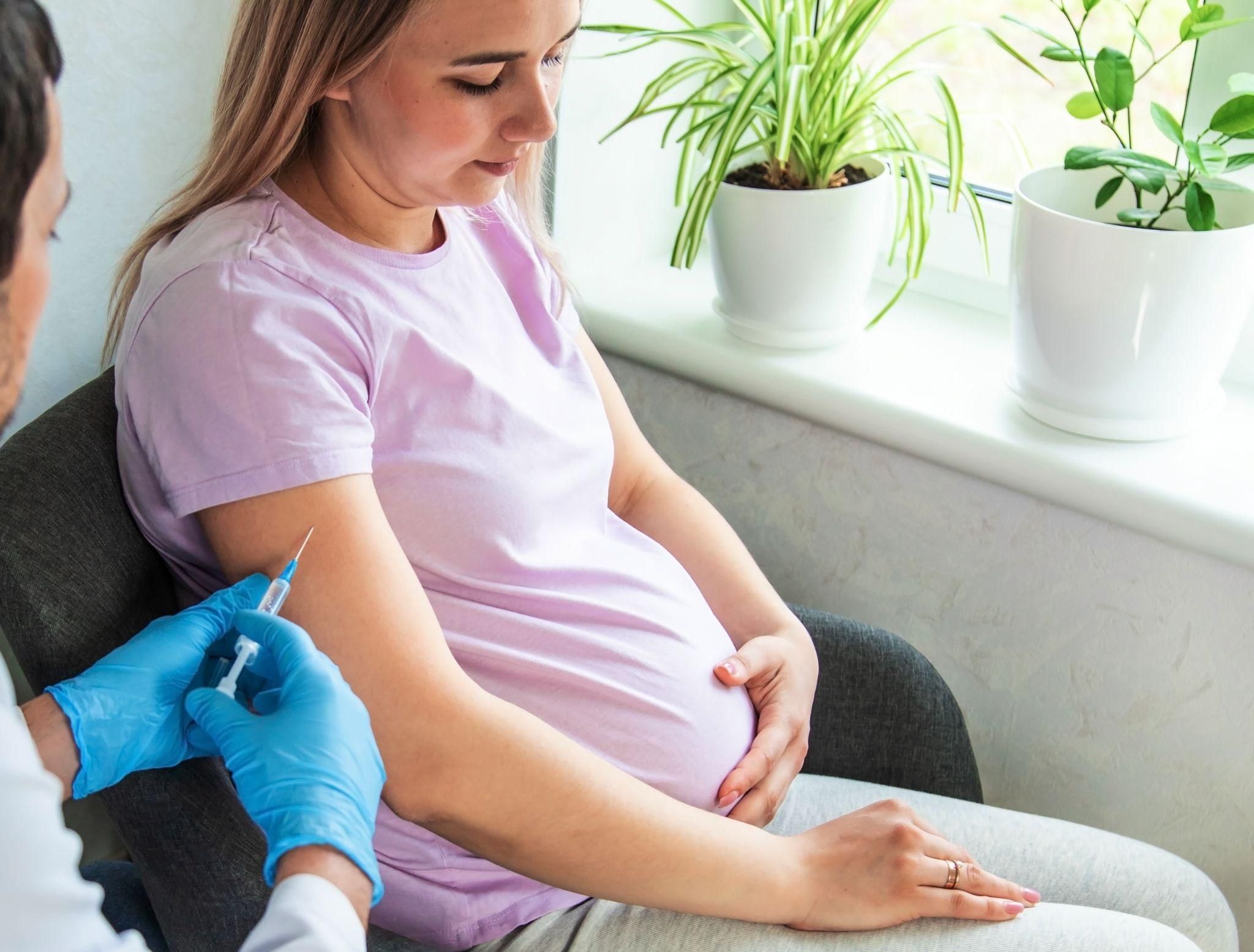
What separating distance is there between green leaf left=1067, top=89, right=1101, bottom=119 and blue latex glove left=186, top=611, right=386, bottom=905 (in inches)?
38.4

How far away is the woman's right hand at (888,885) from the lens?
1.03 meters

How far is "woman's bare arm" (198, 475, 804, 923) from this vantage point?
2.85 ft

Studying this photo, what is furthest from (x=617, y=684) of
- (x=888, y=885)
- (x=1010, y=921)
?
(x=1010, y=921)

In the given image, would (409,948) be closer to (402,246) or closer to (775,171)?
(402,246)

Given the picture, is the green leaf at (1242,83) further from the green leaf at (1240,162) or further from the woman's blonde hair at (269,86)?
the woman's blonde hair at (269,86)

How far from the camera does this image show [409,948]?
1.00 metres

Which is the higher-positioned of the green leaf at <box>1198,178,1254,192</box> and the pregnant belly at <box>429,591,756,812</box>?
the green leaf at <box>1198,178,1254,192</box>

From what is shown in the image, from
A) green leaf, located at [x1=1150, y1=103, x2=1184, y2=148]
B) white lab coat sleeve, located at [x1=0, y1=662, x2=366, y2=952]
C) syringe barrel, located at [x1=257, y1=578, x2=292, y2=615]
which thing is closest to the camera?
white lab coat sleeve, located at [x1=0, y1=662, x2=366, y2=952]

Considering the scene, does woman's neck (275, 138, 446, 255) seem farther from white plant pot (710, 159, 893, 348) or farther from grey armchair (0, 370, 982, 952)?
white plant pot (710, 159, 893, 348)

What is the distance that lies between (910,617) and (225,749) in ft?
3.14

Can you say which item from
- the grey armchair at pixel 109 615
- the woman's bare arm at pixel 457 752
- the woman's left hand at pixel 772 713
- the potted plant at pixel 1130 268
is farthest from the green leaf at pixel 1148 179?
the grey armchair at pixel 109 615

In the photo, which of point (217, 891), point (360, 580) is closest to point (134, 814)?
point (217, 891)

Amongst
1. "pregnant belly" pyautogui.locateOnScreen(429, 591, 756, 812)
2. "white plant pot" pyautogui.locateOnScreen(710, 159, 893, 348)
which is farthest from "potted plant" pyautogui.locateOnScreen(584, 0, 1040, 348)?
"pregnant belly" pyautogui.locateOnScreen(429, 591, 756, 812)

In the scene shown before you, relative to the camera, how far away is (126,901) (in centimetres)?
119
